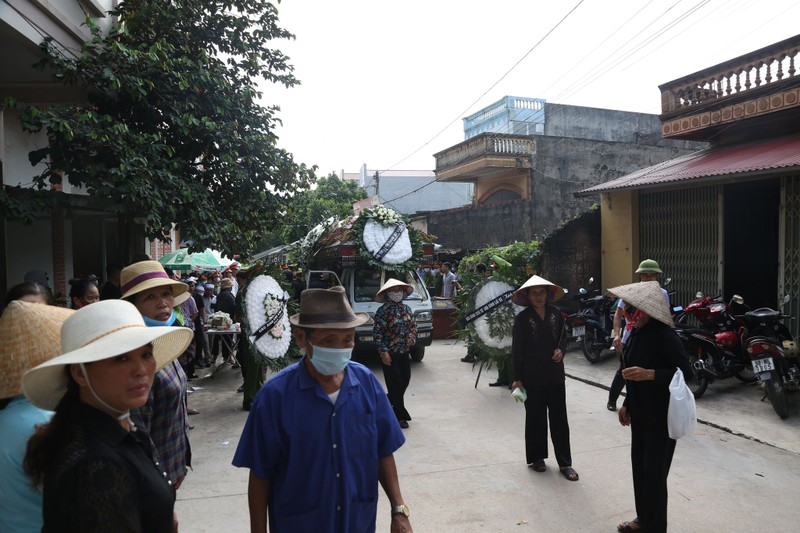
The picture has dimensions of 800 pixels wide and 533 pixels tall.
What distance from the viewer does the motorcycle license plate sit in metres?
6.18

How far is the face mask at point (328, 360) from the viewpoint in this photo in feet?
7.83

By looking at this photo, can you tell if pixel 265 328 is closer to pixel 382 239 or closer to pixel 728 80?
pixel 382 239

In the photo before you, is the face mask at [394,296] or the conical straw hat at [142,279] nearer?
the conical straw hat at [142,279]

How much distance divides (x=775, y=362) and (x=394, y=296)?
4440 millimetres

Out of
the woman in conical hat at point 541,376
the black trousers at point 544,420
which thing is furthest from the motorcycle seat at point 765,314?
the black trousers at point 544,420

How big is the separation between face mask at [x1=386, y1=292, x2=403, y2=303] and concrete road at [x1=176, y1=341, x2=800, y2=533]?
1526 millimetres

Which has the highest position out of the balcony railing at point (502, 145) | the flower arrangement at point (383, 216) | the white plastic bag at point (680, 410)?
the balcony railing at point (502, 145)

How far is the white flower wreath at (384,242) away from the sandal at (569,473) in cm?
517

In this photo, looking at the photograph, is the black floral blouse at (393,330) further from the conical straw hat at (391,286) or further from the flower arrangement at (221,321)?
the flower arrangement at (221,321)

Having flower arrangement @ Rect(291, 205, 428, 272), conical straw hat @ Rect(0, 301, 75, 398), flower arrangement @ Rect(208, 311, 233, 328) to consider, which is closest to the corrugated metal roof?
flower arrangement @ Rect(291, 205, 428, 272)

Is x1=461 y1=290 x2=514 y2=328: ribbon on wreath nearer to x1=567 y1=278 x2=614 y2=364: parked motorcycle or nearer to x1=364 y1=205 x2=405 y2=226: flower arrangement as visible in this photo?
x1=567 y1=278 x2=614 y2=364: parked motorcycle

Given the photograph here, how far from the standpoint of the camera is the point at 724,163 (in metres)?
8.51

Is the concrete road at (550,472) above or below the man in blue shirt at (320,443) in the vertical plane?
below

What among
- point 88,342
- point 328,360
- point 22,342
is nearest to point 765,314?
point 328,360
